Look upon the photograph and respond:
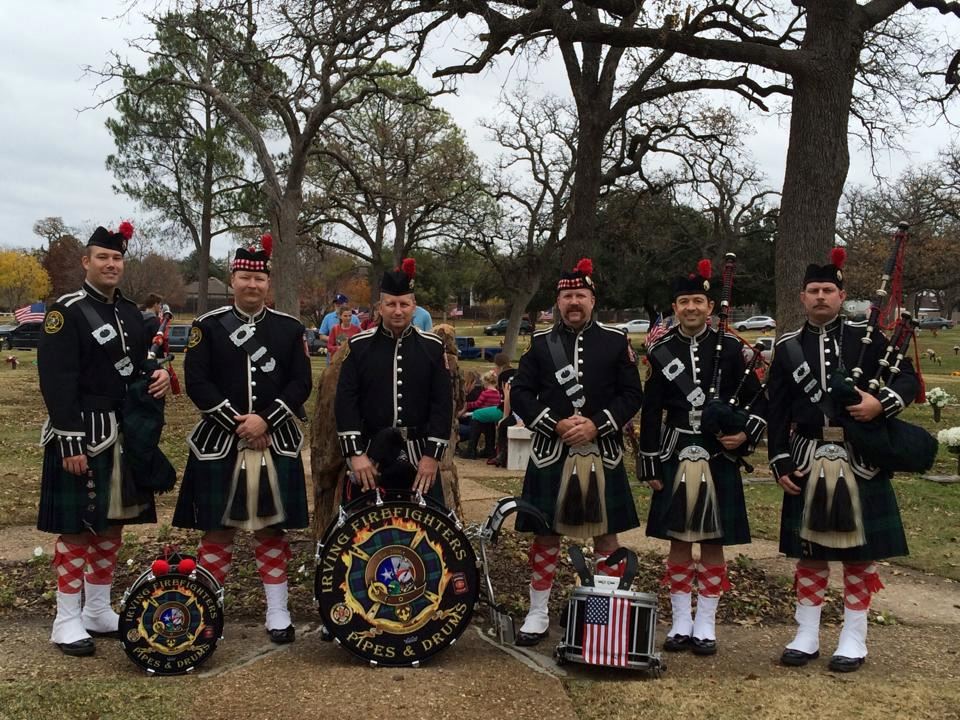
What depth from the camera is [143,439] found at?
422 centimetres

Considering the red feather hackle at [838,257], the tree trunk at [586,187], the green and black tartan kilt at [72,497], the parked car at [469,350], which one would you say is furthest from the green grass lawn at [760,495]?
the parked car at [469,350]

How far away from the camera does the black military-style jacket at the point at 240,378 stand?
4223 mm

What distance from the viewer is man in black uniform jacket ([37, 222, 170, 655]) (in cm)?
409

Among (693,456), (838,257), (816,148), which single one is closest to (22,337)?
(816,148)

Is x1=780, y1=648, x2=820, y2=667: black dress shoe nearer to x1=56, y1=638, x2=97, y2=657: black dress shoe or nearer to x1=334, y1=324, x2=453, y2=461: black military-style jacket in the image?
x1=334, y1=324, x2=453, y2=461: black military-style jacket

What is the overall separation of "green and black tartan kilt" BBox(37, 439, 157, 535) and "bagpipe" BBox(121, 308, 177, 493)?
4.8 inches

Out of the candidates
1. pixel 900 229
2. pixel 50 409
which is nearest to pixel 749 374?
pixel 900 229

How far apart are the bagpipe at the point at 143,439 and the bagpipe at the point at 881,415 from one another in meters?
3.27

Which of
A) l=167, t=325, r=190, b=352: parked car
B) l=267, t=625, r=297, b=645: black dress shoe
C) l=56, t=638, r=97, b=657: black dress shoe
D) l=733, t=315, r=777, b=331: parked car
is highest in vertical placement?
l=733, t=315, r=777, b=331: parked car

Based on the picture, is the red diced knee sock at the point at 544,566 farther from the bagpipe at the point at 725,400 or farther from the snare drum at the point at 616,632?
the bagpipe at the point at 725,400

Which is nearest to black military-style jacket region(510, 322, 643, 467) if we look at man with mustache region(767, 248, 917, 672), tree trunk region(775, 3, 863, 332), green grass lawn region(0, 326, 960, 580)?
man with mustache region(767, 248, 917, 672)

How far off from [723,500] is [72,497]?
319 cm

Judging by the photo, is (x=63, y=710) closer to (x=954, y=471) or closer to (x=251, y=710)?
(x=251, y=710)

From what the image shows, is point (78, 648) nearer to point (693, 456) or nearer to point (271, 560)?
point (271, 560)
